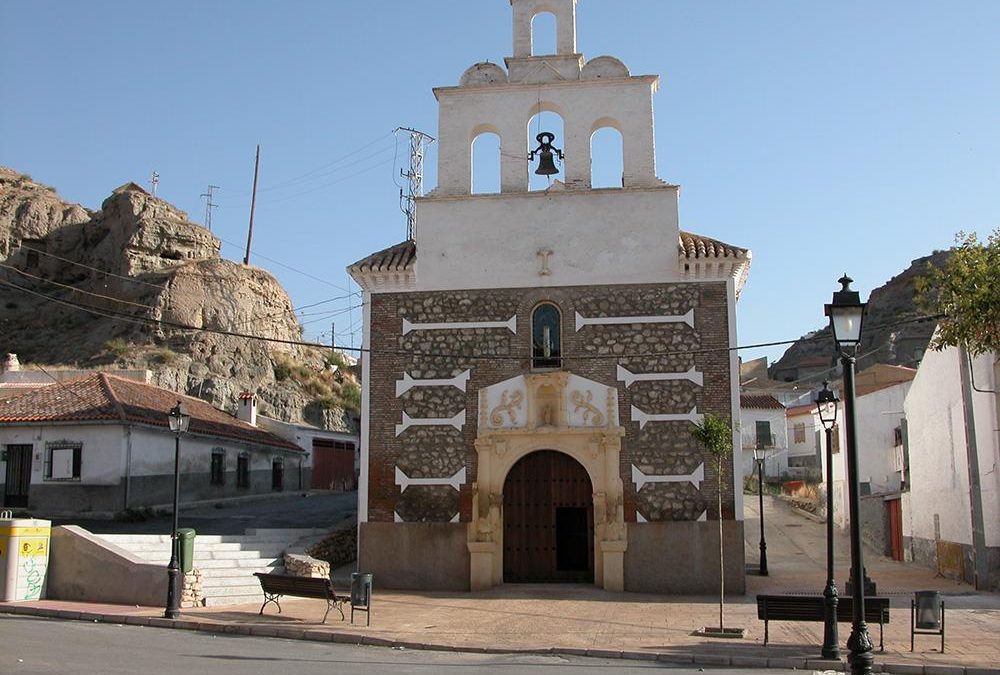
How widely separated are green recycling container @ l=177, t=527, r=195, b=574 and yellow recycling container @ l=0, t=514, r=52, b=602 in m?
2.48

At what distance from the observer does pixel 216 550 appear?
2053 centimetres

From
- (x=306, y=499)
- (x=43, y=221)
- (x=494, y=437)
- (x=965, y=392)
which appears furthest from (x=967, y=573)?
(x=43, y=221)

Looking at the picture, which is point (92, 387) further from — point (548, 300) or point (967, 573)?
point (967, 573)

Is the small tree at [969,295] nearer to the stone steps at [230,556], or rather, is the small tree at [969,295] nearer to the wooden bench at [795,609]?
the wooden bench at [795,609]

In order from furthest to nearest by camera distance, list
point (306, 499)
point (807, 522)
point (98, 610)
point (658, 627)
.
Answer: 1. point (807, 522)
2. point (306, 499)
3. point (98, 610)
4. point (658, 627)

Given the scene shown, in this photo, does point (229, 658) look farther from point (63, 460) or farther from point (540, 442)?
point (63, 460)

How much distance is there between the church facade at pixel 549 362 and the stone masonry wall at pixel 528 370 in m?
0.03

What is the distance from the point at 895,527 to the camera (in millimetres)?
30031

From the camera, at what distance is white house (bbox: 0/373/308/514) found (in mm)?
26328

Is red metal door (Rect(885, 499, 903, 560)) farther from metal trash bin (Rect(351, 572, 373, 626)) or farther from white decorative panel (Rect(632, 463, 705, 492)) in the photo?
metal trash bin (Rect(351, 572, 373, 626))

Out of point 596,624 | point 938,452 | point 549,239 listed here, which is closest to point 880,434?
point 938,452

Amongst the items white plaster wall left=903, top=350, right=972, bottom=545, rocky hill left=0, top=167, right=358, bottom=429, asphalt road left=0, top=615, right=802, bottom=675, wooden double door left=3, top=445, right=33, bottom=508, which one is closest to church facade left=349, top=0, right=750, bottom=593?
white plaster wall left=903, top=350, right=972, bottom=545

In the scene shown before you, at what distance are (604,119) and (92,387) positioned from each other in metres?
17.5

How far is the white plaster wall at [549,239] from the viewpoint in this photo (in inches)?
817
